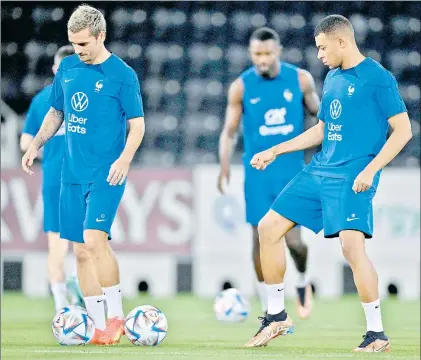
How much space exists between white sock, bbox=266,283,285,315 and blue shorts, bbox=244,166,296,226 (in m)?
2.46

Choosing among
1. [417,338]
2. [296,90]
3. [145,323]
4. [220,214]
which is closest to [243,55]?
[220,214]

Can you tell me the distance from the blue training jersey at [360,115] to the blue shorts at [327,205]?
9 centimetres

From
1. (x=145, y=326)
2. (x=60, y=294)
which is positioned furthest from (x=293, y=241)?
(x=145, y=326)

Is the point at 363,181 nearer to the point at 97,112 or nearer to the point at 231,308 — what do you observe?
the point at 97,112

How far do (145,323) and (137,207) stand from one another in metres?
5.56

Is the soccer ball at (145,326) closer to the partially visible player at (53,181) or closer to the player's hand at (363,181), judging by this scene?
the player's hand at (363,181)

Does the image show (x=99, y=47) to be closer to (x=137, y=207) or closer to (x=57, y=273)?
(x=57, y=273)

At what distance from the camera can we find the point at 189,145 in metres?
16.9

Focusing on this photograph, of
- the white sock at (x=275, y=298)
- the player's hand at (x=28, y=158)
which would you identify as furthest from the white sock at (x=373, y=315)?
the player's hand at (x=28, y=158)

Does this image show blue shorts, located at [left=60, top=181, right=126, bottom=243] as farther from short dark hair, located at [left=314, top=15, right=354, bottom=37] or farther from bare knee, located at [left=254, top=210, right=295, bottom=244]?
short dark hair, located at [left=314, top=15, right=354, bottom=37]

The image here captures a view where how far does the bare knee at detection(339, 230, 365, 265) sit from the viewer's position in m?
7.34

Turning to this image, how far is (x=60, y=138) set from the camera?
10062 mm

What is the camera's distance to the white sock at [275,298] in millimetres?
7727

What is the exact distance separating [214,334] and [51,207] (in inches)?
75.3
